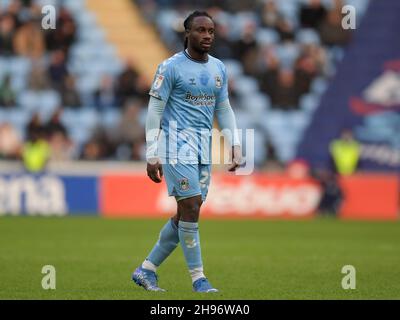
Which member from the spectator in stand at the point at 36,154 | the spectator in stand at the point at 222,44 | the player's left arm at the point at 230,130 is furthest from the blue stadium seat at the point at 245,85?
the player's left arm at the point at 230,130

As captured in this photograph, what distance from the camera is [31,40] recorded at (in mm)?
26328

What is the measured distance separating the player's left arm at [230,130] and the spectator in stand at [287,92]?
1693 centimetres

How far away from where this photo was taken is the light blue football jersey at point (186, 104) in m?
8.59

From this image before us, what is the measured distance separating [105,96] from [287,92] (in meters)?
4.58

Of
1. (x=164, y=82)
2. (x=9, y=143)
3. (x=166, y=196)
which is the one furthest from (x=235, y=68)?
(x=164, y=82)

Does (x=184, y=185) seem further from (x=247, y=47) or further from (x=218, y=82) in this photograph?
(x=247, y=47)

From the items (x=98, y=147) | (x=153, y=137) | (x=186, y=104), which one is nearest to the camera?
(x=153, y=137)

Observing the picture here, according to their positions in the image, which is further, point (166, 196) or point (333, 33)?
point (333, 33)

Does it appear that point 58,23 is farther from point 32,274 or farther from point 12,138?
point 32,274

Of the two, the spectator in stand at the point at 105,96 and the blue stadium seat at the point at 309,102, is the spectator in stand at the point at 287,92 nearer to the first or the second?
the blue stadium seat at the point at 309,102

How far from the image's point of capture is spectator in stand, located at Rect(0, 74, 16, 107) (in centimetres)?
2558

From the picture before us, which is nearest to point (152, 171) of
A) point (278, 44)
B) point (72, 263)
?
point (72, 263)

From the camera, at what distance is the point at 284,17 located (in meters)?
27.0
